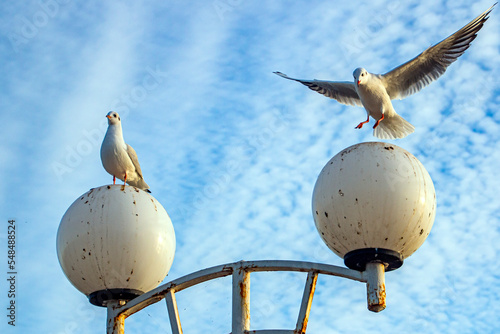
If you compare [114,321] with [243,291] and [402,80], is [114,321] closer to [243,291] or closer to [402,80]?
[243,291]

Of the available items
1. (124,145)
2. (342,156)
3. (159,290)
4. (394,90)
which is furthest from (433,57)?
(159,290)

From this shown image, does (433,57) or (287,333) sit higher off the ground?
(433,57)

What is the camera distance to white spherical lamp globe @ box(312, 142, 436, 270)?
4.08m

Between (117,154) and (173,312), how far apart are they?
126 inches

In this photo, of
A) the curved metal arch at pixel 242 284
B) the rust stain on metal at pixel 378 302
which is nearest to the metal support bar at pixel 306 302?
the curved metal arch at pixel 242 284

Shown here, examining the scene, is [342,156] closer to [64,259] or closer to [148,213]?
[148,213]

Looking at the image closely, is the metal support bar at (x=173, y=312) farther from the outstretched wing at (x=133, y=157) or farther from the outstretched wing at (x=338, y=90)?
the outstretched wing at (x=338, y=90)

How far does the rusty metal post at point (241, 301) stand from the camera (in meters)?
4.16

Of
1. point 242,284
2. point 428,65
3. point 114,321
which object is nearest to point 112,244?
point 114,321

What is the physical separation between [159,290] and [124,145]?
3212 millimetres

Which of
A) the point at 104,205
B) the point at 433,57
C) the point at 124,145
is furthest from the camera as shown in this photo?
the point at 433,57

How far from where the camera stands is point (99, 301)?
4910 mm

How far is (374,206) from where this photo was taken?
4.07 m

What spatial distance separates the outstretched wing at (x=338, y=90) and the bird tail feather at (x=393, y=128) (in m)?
1.36
